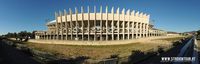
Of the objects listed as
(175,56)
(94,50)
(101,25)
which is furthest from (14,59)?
(101,25)

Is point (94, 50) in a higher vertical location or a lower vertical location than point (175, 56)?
lower

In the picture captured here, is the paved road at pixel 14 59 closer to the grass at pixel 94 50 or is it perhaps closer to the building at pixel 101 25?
the grass at pixel 94 50

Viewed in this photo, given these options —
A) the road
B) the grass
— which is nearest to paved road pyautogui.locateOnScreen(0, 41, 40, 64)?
the grass

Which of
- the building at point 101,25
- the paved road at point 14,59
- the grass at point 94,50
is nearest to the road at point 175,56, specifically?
the grass at point 94,50

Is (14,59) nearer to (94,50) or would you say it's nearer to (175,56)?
(175,56)

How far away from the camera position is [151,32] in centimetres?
9081

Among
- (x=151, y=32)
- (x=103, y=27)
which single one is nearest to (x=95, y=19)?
(x=103, y=27)

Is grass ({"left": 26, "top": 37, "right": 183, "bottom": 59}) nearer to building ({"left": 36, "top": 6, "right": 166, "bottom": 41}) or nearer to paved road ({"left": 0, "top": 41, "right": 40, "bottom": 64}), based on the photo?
paved road ({"left": 0, "top": 41, "right": 40, "bottom": 64})

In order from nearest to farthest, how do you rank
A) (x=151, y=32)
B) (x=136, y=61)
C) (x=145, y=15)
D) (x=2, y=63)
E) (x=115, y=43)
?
(x=2, y=63)
(x=136, y=61)
(x=115, y=43)
(x=145, y=15)
(x=151, y=32)

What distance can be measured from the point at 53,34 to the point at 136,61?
69.8 m

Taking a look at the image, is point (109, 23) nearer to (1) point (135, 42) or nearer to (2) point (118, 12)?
(2) point (118, 12)

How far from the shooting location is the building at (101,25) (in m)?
74.1

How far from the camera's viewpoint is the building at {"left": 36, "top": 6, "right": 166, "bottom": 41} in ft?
243

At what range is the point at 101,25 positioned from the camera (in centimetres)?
7338
